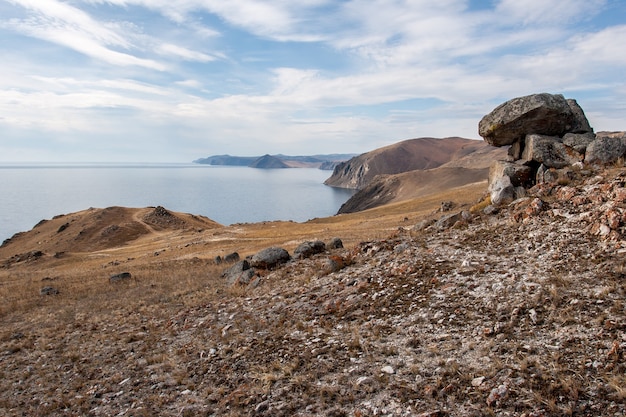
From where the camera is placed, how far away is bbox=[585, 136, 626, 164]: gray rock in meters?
18.5

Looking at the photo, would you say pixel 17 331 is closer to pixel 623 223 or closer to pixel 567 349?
pixel 567 349

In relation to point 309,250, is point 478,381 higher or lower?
lower

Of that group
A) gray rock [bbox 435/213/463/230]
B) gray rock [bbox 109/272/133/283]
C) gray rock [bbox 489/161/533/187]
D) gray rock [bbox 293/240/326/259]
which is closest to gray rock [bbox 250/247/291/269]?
gray rock [bbox 293/240/326/259]

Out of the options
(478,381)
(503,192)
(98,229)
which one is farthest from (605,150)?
(98,229)

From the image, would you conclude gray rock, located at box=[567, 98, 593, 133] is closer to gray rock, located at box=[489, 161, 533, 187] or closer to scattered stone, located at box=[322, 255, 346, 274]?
gray rock, located at box=[489, 161, 533, 187]

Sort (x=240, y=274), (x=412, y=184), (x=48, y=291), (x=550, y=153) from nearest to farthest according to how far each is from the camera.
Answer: (x=550, y=153) → (x=240, y=274) → (x=48, y=291) → (x=412, y=184)

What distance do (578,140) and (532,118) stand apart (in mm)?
2631

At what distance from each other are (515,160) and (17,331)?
87.3 feet

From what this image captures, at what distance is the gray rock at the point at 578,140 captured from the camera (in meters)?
20.0

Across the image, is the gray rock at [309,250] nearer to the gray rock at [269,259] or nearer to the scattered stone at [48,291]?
the gray rock at [269,259]

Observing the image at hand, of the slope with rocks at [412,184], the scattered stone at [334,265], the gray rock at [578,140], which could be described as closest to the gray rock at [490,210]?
the gray rock at [578,140]

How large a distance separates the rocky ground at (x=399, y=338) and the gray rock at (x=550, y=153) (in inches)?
98.6

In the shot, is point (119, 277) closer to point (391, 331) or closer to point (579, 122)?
point (391, 331)

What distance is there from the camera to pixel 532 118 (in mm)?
22125
